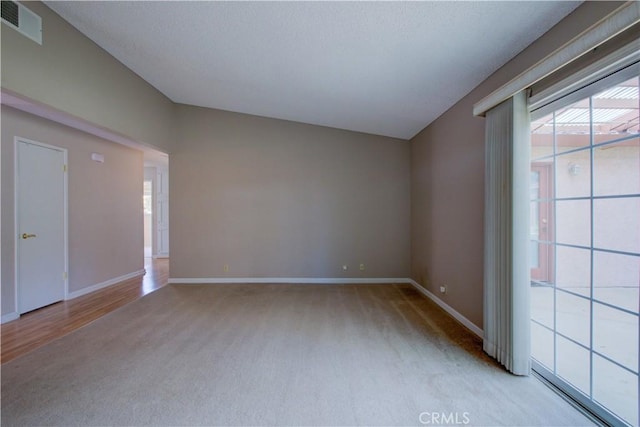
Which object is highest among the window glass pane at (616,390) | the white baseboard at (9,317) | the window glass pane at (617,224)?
the window glass pane at (617,224)

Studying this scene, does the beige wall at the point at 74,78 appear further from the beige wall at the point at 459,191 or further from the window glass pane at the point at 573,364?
the window glass pane at the point at 573,364

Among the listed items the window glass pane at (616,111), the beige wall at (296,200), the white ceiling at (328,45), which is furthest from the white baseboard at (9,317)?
the window glass pane at (616,111)

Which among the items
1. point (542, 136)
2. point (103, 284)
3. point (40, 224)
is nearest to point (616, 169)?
point (542, 136)

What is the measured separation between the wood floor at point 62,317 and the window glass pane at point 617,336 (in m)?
4.96

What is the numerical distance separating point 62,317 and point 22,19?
10.7 feet

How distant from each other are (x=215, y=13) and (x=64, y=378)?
10.6 feet

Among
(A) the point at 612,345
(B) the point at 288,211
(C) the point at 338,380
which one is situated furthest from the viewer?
(B) the point at 288,211

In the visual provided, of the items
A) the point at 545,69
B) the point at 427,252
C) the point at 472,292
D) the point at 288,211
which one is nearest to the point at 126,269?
the point at 288,211

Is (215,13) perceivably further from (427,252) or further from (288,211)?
(427,252)

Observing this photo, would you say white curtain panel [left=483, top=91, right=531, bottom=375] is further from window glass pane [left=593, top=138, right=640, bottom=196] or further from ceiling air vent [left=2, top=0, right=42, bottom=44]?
ceiling air vent [left=2, top=0, right=42, bottom=44]

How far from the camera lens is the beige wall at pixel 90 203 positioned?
11.1ft

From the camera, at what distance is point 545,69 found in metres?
1.82

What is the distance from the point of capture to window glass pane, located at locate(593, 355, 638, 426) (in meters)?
1.73

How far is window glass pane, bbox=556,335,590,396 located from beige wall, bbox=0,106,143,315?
583cm
